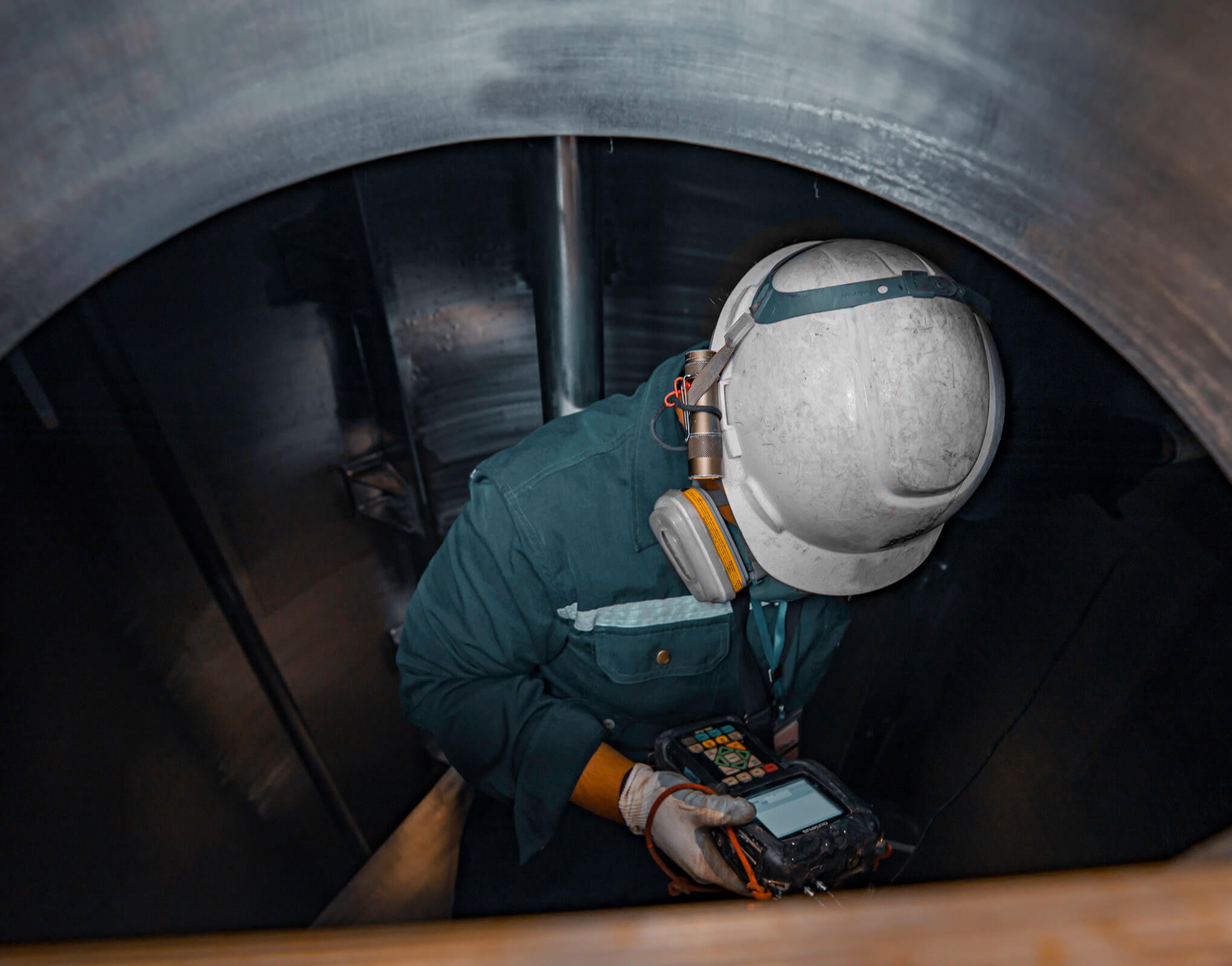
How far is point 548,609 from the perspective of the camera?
4.02 ft

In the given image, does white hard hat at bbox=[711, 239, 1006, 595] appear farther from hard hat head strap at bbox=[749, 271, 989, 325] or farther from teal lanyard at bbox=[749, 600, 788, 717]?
teal lanyard at bbox=[749, 600, 788, 717]

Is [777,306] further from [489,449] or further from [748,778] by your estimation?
[489,449]

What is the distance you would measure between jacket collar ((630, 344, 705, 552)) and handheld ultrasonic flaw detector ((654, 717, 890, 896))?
389 mm

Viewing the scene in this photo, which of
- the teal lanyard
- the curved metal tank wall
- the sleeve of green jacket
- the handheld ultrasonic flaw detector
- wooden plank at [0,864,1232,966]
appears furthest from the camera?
the teal lanyard

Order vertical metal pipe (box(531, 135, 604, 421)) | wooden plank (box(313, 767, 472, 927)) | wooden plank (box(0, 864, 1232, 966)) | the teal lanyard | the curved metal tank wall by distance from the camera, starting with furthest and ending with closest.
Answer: wooden plank (box(313, 767, 472, 927)) → vertical metal pipe (box(531, 135, 604, 421)) → the teal lanyard → the curved metal tank wall → wooden plank (box(0, 864, 1232, 966))

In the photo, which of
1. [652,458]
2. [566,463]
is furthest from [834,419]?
[566,463]

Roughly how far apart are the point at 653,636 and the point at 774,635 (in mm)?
254

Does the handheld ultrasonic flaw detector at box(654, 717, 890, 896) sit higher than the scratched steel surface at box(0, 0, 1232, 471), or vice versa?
the scratched steel surface at box(0, 0, 1232, 471)

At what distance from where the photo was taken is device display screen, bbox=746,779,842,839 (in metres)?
1.08

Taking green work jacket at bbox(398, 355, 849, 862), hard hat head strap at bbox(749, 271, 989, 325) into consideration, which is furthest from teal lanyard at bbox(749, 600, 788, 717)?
hard hat head strap at bbox(749, 271, 989, 325)

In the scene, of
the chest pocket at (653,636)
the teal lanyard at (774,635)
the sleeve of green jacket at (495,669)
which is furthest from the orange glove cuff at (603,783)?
the teal lanyard at (774,635)

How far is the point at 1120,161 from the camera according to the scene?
0.75 metres

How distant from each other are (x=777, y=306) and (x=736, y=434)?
191 mm

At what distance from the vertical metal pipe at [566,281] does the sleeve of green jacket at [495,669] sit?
565 mm
